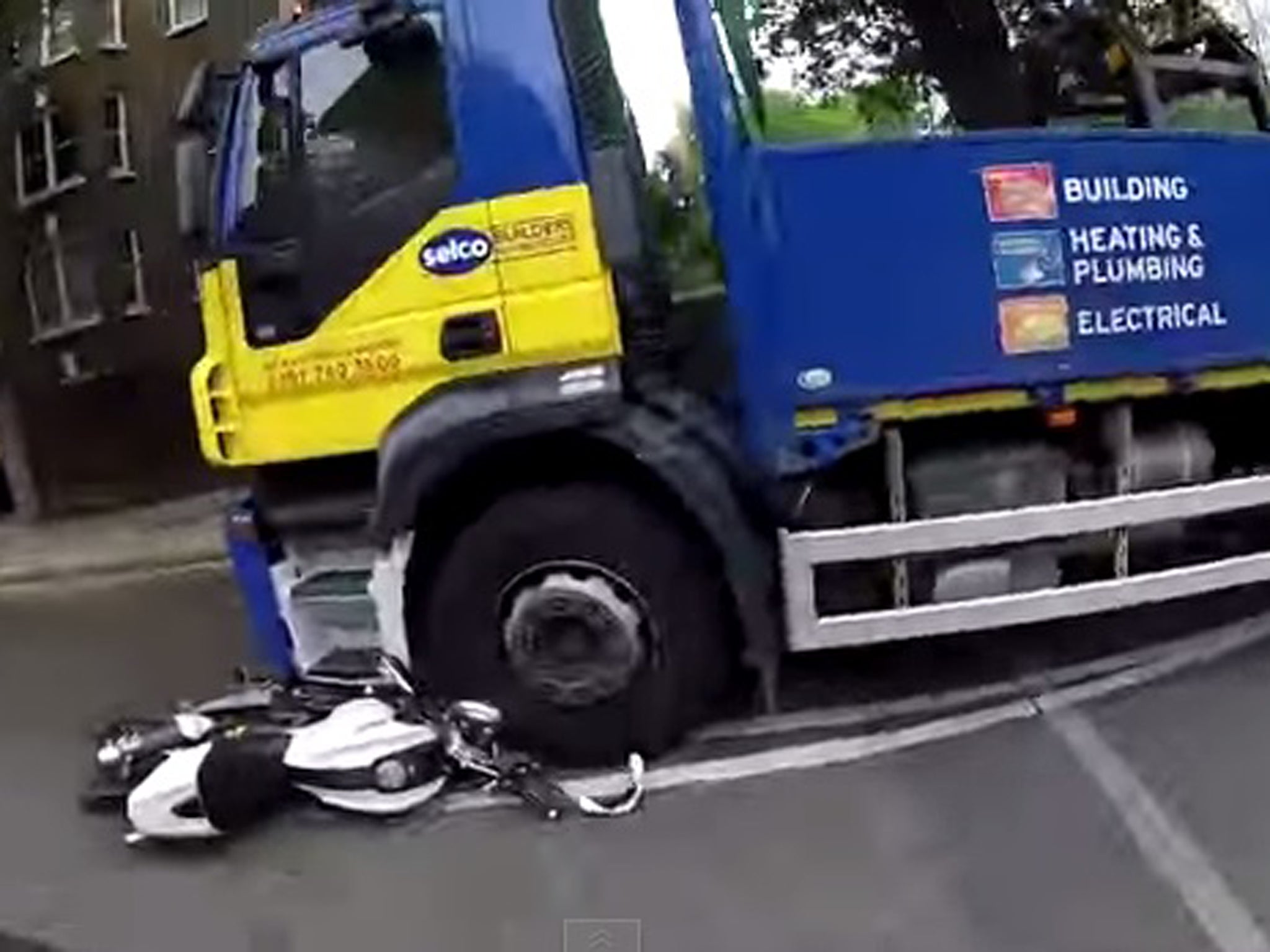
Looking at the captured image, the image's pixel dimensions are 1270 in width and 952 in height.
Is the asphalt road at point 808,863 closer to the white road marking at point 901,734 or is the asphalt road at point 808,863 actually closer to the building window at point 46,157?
the white road marking at point 901,734

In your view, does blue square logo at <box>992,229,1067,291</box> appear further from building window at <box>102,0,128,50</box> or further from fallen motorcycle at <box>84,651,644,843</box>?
building window at <box>102,0,128,50</box>

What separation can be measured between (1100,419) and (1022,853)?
1824mm

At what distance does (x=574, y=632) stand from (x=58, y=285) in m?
19.7

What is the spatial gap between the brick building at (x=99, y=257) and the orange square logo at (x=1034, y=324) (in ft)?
56.0

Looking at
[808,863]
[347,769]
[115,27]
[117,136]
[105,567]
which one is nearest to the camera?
[808,863]

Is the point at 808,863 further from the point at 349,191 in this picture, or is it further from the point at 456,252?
the point at 349,191

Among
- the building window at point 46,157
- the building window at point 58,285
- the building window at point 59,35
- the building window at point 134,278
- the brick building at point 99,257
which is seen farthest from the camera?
the building window at point 58,285

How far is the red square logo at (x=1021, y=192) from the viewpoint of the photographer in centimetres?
613

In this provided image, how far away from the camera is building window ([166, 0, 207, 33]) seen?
22.6 m

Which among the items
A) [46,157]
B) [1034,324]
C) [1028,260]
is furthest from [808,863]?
[46,157]

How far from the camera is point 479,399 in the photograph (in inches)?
244

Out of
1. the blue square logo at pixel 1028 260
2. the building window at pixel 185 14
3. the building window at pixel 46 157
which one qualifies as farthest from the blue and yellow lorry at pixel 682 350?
the building window at pixel 46 157

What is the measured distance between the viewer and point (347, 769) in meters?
5.95

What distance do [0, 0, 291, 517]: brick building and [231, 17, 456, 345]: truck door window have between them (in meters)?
15.9
